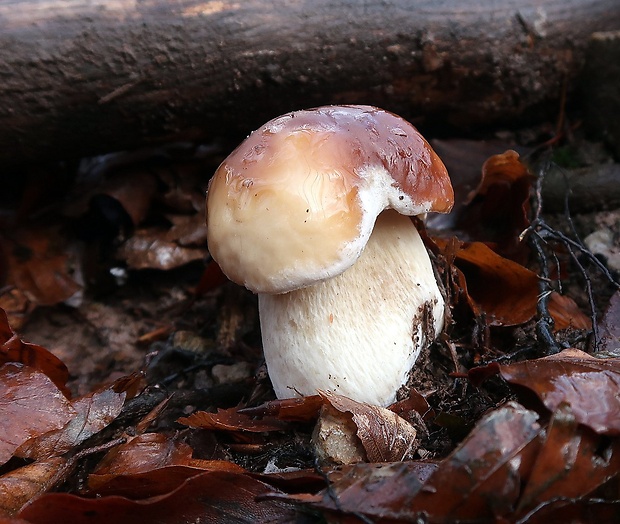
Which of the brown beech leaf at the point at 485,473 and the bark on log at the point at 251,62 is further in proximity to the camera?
the bark on log at the point at 251,62

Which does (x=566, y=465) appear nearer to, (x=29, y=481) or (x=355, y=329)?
(x=355, y=329)

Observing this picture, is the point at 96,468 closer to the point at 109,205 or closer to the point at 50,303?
the point at 50,303

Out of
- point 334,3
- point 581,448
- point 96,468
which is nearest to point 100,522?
point 96,468

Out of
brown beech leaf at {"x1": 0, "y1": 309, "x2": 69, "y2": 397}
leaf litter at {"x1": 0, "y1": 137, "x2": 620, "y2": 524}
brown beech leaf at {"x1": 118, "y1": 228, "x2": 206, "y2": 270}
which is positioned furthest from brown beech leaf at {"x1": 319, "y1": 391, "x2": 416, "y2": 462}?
brown beech leaf at {"x1": 118, "y1": 228, "x2": 206, "y2": 270}

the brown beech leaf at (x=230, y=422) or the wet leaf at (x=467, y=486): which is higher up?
the wet leaf at (x=467, y=486)

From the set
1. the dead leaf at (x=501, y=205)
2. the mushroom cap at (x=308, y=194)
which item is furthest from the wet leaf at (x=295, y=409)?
the dead leaf at (x=501, y=205)

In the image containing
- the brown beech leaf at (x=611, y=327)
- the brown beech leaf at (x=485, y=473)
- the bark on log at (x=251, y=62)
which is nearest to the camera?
the brown beech leaf at (x=485, y=473)

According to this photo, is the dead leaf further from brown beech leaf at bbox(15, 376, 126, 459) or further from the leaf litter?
brown beech leaf at bbox(15, 376, 126, 459)

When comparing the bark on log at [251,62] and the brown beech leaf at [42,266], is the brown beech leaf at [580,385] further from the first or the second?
the brown beech leaf at [42,266]

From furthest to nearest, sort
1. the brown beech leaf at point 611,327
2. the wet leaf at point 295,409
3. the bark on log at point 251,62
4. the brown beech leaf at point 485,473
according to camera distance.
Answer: the bark on log at point 251,62 < the brown beech leaf at point 611,327 < the wet leaf at point 295,409 < the brown beech leaf at point 485,473
